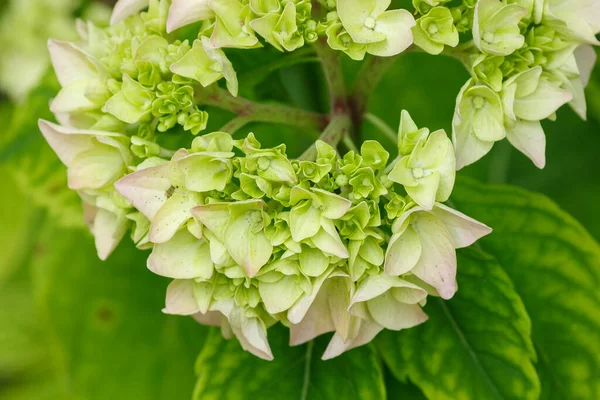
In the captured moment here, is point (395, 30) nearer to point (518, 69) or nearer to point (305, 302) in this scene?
point (518, 69)

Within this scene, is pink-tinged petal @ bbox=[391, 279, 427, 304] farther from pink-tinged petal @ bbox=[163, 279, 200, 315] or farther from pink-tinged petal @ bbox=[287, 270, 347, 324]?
pink-tinged petal @ bbox=[163, 279, 200, 315]

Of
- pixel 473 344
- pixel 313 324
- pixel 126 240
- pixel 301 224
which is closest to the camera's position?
pixel 301 224

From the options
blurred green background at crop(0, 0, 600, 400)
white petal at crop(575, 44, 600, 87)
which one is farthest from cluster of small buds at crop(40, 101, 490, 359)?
blurred green background at crop(0, 0, 600, 400)

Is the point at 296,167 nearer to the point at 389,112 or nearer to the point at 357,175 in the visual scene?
the point at 357,175

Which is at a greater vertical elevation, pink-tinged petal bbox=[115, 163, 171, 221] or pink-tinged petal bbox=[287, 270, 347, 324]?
pink-tinged petal bbox=[115, 163, 171, 221]

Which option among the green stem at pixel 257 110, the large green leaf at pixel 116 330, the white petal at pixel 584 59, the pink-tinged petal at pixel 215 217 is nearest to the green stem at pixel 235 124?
the green stem at pixel 257 110

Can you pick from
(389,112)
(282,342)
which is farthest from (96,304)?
(389,112)

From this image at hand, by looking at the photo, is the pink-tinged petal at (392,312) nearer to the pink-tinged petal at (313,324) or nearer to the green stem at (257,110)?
the pink-tinged petal at (313,324)

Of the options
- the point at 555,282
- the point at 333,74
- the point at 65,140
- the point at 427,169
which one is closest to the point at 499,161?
the point at 555,282
